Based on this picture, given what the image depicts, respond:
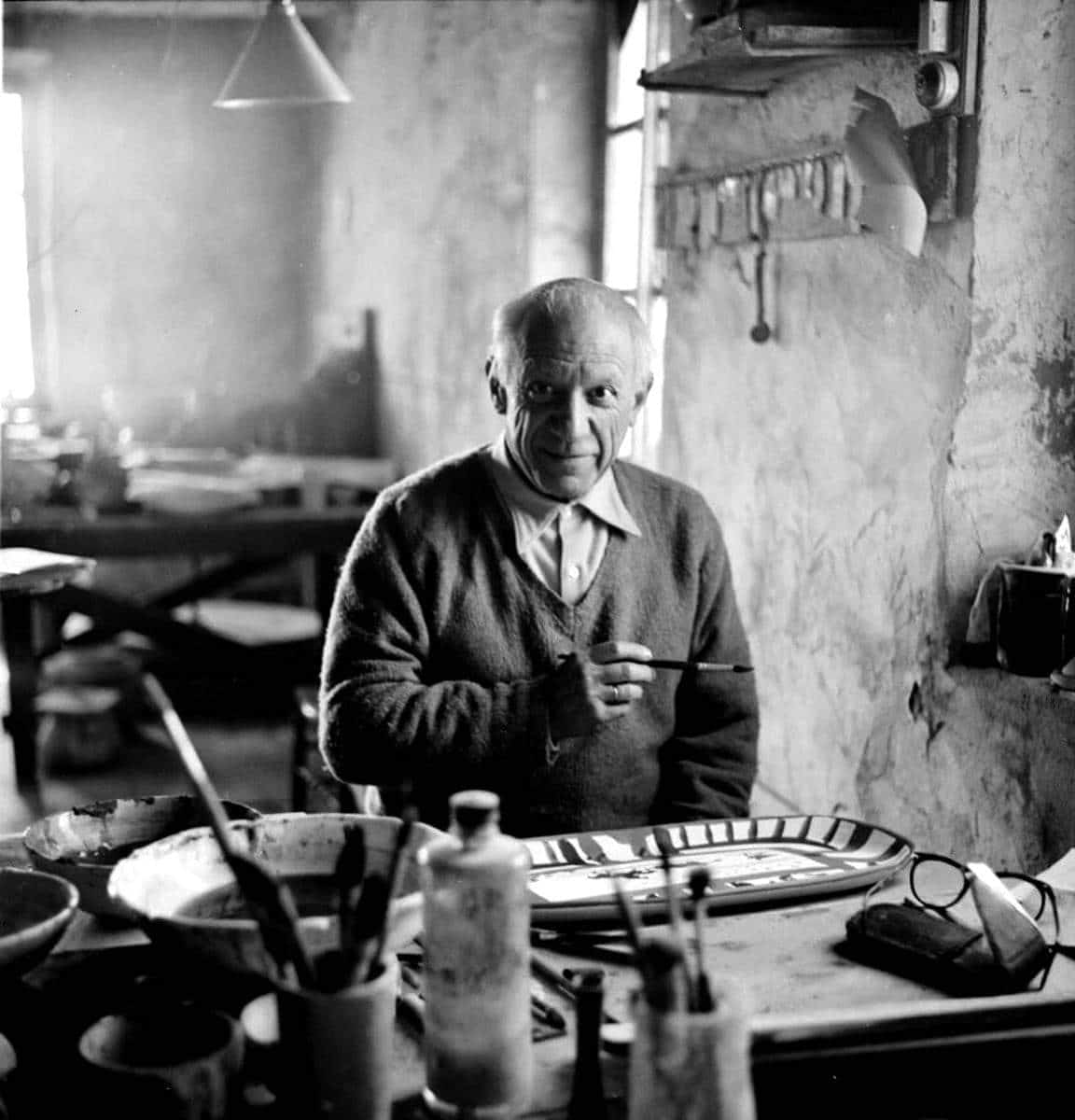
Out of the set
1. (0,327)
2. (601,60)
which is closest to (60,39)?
(601,60)

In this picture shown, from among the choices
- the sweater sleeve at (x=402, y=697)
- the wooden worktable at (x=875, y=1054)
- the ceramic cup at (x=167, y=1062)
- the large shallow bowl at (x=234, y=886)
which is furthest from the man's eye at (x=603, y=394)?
the ceramic cup at (x=167, y=1062)

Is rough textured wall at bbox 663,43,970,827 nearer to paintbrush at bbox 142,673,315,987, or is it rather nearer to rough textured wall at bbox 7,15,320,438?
paintbrush at bbox 142,673,315,987

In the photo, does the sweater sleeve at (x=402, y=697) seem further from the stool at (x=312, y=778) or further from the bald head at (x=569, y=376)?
the stool at (x=312, y=778)

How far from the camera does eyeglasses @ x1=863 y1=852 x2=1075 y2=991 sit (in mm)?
1644

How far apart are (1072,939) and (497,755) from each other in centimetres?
82

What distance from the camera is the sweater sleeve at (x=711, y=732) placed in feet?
7.48

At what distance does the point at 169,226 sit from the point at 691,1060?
23.5ft

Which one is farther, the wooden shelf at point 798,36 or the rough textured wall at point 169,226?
the rough textured wall at point 169,226

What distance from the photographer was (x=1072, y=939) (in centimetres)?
165

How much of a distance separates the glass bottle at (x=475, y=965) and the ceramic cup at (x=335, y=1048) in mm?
62

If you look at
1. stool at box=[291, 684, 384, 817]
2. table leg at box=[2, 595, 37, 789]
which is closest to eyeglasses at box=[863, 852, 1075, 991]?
stool at box=[291, 684, 384, 817]

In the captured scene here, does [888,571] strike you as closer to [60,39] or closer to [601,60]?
[601,60]

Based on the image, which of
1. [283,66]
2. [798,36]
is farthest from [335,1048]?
[283,66]

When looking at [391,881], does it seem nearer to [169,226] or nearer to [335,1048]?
[335,1048]
